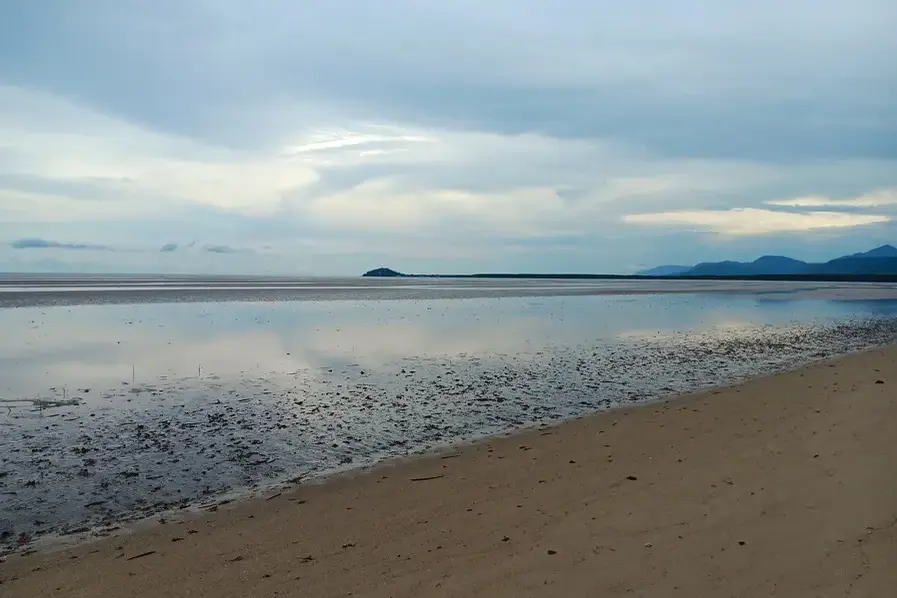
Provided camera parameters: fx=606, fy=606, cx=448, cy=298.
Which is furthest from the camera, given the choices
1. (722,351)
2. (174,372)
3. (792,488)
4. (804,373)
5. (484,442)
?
(722,351)

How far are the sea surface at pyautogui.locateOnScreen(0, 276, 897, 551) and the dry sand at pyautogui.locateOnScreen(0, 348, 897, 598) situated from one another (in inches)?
63.9

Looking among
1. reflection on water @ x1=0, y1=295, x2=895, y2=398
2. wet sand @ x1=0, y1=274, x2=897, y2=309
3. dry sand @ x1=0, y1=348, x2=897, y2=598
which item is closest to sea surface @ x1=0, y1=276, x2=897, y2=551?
reflection on water @ x1=0, y1=295, x2=895, y2=398

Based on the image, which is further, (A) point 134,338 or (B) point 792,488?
(A) point 134,338

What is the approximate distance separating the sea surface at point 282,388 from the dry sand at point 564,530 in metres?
1.62

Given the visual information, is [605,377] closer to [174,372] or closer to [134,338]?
[174,372]

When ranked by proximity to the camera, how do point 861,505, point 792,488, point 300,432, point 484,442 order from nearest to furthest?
point 861,505
point 792,488
point 484,442
point 300,432

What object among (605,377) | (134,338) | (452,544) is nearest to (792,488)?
(452,544)

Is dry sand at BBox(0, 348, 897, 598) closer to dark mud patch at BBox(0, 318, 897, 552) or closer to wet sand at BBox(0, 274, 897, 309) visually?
dark mud patch at BBox(0, 318, 897, 552)

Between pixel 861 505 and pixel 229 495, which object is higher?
pixel 861 505

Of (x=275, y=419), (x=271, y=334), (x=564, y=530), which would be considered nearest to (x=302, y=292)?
(x=271, y=334)

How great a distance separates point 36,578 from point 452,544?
195 inches

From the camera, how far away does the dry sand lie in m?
5.97

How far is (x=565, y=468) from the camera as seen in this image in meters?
10.2

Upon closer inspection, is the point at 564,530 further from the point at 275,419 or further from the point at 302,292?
the point at 302,292
